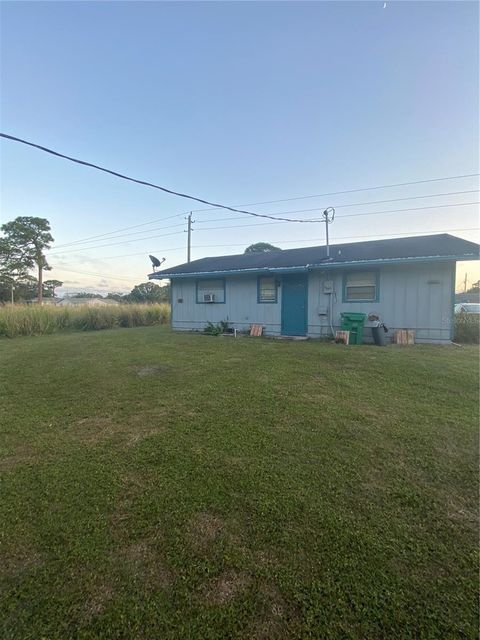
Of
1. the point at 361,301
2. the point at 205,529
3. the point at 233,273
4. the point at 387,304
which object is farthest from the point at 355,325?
the point at 205,529

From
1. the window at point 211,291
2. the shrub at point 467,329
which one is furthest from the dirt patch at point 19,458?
the shrub at point 467,329

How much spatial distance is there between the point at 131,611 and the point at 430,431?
2932mm

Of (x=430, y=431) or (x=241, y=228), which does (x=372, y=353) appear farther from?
(x=241, y=228)

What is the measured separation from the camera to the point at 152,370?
561 cm

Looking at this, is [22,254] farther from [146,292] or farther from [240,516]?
[240,516]

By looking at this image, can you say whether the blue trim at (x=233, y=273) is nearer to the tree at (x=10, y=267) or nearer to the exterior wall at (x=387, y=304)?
the exterior wall at (x=387, y=304)

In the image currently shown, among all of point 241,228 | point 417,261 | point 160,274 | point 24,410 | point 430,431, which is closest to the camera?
point 430,431

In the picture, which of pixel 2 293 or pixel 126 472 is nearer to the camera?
pixel 126 472

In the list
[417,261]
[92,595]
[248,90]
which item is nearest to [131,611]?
[92,595]

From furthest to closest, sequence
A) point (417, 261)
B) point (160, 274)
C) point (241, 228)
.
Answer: point (241, 228) < point (160, 274) < point (417, 261)

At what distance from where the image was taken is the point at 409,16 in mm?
6301

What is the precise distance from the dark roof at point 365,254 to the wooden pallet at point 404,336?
1.97 metres

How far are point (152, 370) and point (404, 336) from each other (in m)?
6.71

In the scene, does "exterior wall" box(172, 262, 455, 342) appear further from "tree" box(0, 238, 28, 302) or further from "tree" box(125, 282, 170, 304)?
"tree" box(0, 238, 28, 302)
